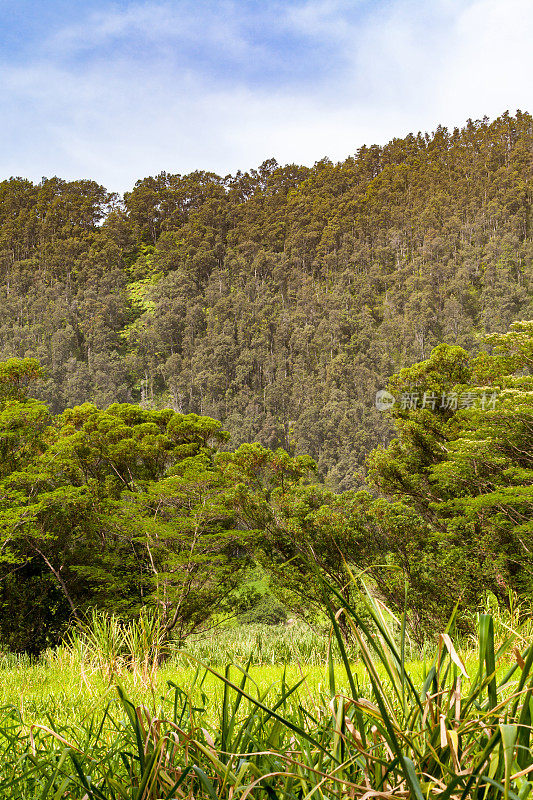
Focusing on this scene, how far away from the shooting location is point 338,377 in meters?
52.2

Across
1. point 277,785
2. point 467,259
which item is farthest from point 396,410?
point 467,259

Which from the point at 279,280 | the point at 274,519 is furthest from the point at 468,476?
the point at 279,280

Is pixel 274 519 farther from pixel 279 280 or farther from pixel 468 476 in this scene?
pixel 279 280

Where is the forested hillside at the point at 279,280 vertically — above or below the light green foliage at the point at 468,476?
above

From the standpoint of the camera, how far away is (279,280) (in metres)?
66.6

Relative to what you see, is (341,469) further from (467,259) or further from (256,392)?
(467,259)

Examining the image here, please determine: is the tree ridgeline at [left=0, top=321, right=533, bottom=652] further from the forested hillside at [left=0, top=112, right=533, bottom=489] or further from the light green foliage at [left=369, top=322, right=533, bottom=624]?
the forested hillside at [left=0, top=112, right=533, bottom=489]

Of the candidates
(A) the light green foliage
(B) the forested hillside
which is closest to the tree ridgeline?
(A) the light green foliage

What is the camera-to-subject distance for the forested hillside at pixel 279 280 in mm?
52156

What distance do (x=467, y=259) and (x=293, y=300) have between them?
1928cm

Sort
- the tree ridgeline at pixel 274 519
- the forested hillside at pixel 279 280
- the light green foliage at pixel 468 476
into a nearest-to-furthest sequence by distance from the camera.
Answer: the light green foliage at pixel 468 476 < the tree ridgeline at pixel 274 519 < the forested hillside at pixel 279 280

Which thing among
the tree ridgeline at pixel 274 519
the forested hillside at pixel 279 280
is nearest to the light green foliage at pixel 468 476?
the tree ridgeline at pixel 274 519

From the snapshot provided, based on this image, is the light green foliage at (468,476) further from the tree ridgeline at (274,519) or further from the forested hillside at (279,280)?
the forested hillside at (279,280)

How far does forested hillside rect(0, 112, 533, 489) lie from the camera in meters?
52.2
